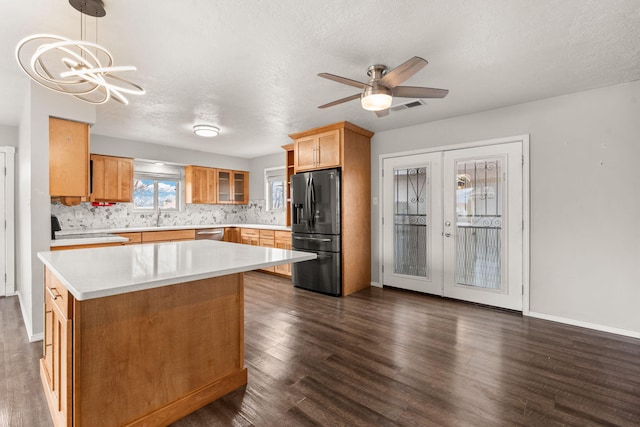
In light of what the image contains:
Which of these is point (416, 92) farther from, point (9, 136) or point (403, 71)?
point (9, 136)

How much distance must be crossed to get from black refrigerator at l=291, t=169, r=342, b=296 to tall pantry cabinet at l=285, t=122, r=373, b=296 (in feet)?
0.33

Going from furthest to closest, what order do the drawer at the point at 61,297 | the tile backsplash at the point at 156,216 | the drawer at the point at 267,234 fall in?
1. the drawer at the point at 267,234
2. the tile backsplash at the point at 156,216
3. the drawer at the point at 61,297

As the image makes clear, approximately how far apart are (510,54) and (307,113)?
221 cm

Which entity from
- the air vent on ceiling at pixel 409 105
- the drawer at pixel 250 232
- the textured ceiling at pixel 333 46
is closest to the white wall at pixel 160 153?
the textured ceiling at pixel 333 46

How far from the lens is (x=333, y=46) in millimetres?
2295

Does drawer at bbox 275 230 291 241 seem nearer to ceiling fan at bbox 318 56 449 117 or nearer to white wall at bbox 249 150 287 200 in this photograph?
white wall at bbox 249 150 287 200

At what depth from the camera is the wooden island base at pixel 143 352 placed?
1456 millimetres

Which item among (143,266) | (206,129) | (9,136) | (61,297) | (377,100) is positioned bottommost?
(61,297)

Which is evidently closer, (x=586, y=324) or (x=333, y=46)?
(x=333, y=46)

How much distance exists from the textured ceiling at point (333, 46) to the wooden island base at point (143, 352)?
66.1 inches

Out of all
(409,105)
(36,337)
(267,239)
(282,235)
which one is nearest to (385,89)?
(409,105)

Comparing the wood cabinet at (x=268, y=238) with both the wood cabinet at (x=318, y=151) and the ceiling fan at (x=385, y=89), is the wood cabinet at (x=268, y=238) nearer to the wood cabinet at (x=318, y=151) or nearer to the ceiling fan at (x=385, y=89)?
the wood cabinet at (x=318, y=151)

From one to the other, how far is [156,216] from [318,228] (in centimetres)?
352

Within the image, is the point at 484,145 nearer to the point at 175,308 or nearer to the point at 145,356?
the point at 175,308
